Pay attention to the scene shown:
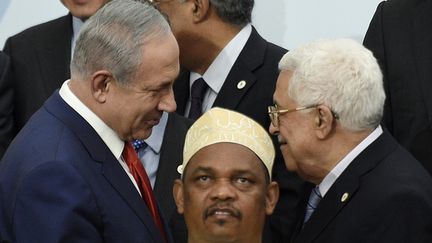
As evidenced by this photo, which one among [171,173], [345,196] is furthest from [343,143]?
[171,173]

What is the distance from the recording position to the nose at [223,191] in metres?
3.12

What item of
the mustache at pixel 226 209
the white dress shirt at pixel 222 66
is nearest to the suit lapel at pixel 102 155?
the mustache at pixel 226 209

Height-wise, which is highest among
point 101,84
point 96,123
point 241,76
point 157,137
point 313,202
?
point 101,84

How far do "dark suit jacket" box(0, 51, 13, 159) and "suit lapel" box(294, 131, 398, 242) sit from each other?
4.16 ft

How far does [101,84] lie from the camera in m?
2.91

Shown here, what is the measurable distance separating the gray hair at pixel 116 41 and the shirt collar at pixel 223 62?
118 centimetres

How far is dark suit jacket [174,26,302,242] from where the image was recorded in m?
3.84

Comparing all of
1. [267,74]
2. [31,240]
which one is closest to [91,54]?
[31,240]

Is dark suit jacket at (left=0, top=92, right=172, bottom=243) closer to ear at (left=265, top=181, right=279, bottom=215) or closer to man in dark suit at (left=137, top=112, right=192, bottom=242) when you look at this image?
ear at (left=265, top=181, right=279, bottom=215)

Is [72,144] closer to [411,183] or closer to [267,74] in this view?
[411,183]

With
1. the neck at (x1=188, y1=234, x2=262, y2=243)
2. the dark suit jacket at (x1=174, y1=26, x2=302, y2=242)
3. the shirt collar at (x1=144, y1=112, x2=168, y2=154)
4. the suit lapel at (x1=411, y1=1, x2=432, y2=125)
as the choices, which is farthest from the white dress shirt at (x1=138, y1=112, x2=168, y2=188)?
the suit lapel at (x1=411, y1=1, x2=432, y2=125)

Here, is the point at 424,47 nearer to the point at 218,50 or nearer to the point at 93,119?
the point at 218,50

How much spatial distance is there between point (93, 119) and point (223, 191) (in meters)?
0.43

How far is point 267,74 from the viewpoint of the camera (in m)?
4.05
